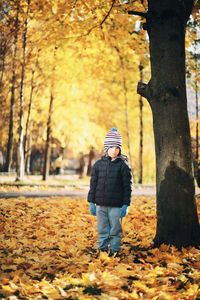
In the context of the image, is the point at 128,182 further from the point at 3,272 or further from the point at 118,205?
the point at 3,272

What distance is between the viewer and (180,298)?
3730mm

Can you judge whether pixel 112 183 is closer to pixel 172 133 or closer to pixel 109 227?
pixel 109 227

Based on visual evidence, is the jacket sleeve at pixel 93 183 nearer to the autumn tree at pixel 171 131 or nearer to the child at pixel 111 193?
the child at pixel 111 193

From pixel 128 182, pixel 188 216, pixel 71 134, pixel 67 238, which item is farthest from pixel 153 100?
pixel 71 134

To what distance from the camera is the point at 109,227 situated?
5695mm

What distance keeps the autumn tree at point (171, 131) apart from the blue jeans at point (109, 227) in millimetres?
670

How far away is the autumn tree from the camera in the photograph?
18.3 feet

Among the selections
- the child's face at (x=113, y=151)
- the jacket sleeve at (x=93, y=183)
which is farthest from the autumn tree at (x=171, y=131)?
the jacket sleeve at (x=93, y=183)

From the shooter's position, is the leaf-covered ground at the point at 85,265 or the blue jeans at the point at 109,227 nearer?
the leaf-covered ground at the point at 85,265

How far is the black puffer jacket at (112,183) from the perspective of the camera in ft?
18.0

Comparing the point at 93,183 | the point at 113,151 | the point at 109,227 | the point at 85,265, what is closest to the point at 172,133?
the point at 113,151

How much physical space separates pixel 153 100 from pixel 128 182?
1320 millimetres

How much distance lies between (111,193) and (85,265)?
3.57ft

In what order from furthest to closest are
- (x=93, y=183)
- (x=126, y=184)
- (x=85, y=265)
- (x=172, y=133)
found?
(x=93, y=183), (x=172, y=133), (x=126, y=184), (x=85, y=265)
